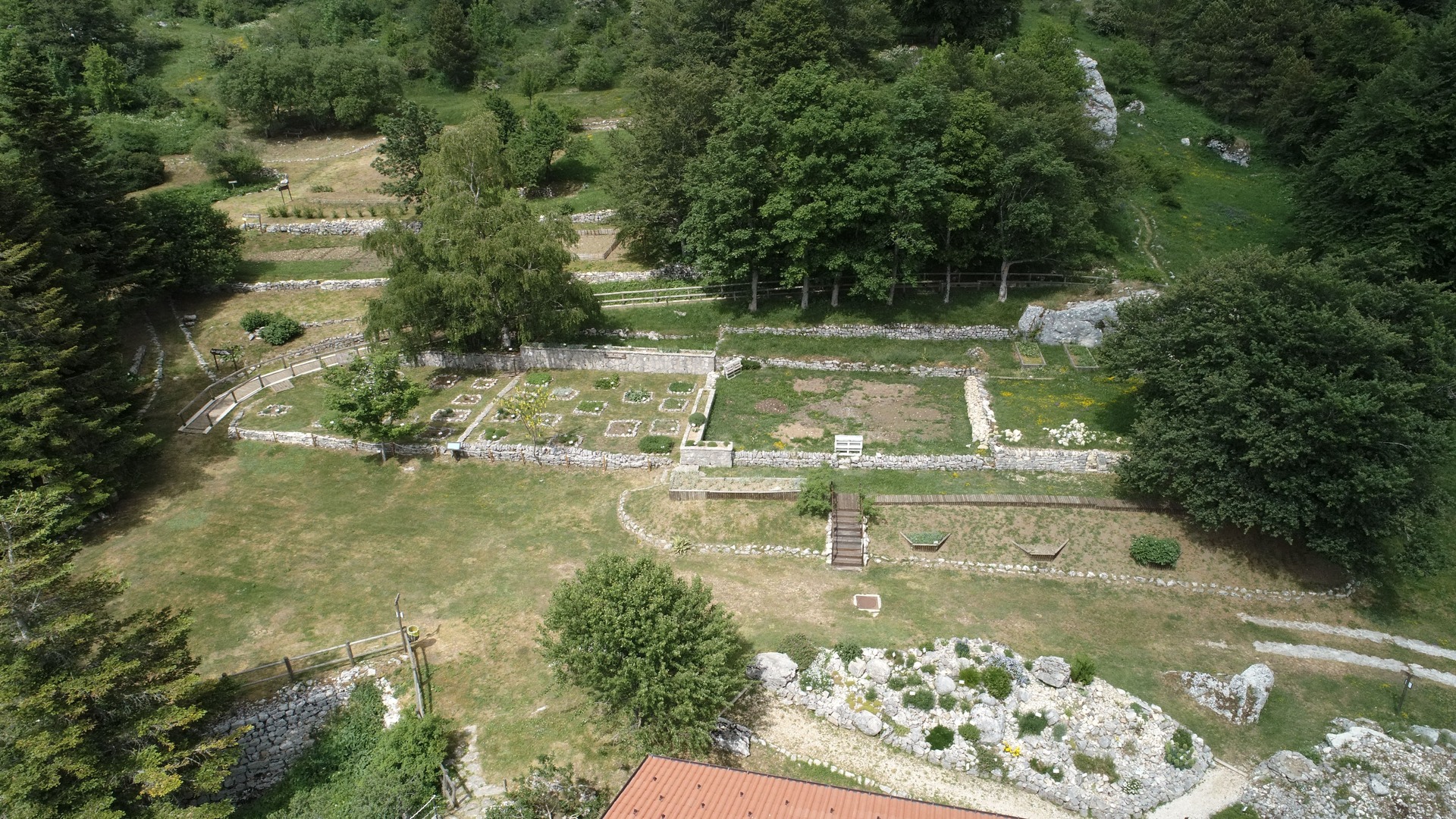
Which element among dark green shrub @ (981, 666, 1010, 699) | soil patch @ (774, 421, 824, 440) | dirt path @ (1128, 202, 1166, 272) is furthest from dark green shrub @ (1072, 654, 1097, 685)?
dirt path @ (1128, 202, 1166, 272)

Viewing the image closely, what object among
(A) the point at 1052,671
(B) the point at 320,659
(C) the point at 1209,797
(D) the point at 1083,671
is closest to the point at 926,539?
(A) the point at 1052,671

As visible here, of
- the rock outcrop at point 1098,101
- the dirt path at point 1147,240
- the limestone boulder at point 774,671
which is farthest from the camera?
the rock outcrop at point 1098,101

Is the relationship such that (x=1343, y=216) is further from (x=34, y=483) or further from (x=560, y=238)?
(x=34, y=483)

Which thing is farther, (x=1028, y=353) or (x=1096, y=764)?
(x=1028, y=353)

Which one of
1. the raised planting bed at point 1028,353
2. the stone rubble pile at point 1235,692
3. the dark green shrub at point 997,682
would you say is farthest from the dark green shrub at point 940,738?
the raised planting bed at point 1028,353

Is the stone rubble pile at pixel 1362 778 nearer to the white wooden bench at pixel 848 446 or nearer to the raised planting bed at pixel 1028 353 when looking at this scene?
the white wooden bench at pixel 848 446

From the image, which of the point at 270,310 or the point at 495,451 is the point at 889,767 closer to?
the point at 495,451
